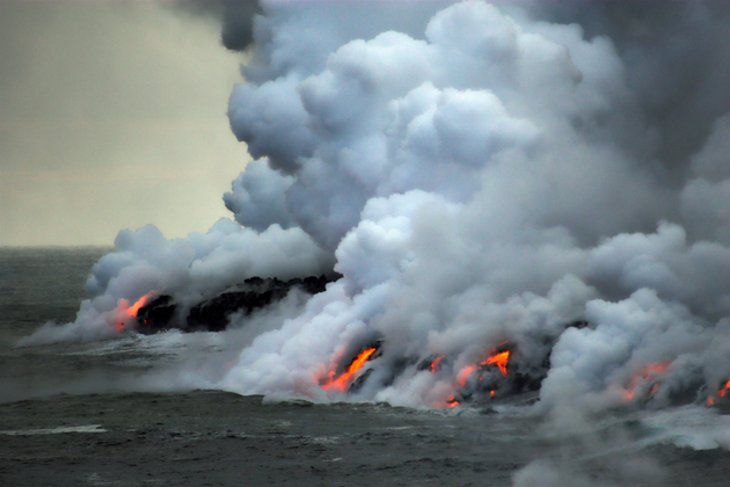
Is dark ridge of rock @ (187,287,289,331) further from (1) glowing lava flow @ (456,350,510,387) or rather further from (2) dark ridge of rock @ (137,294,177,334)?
(1) glowing lava flow @ (456,350,510,387)

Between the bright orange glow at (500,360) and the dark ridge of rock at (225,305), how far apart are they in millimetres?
42347

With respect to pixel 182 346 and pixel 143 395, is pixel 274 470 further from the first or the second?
pixel 182 346

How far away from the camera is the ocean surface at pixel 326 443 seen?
178 ft

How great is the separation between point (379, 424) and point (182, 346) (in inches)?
1788

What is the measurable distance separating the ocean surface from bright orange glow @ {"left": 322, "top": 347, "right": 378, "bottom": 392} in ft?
14.8

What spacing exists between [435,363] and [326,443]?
15362mm

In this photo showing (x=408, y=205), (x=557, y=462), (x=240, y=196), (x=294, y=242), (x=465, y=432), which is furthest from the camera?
(x=240, y=196)

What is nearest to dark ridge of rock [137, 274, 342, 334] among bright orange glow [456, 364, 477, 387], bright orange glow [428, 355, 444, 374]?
bright orange glow [428, 355, 444, 374]

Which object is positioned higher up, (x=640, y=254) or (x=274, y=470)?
(x=640, y=254)

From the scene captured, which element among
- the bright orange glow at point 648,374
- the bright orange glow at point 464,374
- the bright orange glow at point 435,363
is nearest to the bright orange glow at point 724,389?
the bright orange glow at point 648,374

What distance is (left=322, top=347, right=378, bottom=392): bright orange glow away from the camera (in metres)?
79.3

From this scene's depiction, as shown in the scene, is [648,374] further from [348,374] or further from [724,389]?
[348,374]

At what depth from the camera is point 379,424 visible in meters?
66.5

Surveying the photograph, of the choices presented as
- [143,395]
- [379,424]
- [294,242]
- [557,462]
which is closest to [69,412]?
[143,395]
